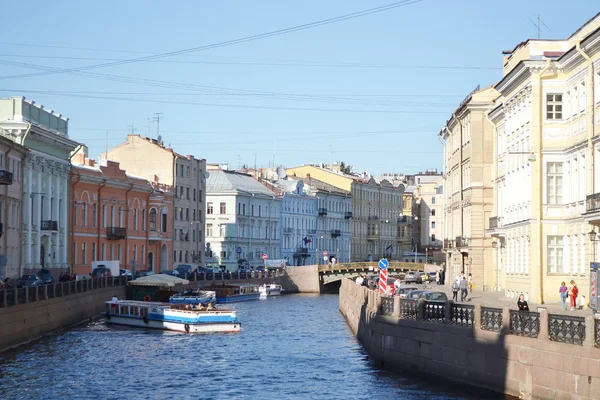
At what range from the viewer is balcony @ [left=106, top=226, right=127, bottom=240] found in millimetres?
81688

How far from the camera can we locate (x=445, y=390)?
28812mm

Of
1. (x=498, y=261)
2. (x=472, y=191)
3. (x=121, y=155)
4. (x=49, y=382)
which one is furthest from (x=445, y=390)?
(x=121, y=155)

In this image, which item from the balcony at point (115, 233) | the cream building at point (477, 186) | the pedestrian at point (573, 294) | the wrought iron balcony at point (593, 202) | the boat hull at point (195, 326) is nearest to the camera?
Result: the wrought iron balcony at point (593, 202)

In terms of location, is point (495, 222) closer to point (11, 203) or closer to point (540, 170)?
point (540, 170)

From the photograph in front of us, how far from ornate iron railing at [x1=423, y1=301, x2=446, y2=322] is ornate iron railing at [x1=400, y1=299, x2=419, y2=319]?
28.2 inches

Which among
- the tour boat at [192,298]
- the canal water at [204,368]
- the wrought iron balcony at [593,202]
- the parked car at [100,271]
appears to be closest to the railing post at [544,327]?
the canal water at [204,368]

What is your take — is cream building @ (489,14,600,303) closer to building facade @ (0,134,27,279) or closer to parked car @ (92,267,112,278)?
building facade @ (0,134,27,279)

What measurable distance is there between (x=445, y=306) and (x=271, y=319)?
31700 mm

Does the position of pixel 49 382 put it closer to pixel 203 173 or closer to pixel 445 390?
pixel 445 390

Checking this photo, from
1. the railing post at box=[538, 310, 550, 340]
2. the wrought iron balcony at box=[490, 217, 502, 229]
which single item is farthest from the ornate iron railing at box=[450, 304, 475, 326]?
the wrought iron balcony at box=[490, 217, 502, 229]

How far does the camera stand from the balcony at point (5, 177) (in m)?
56.8

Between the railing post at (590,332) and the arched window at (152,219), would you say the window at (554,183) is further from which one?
the arched window at (152,219)

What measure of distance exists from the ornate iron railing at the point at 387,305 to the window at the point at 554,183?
12092 millimetres

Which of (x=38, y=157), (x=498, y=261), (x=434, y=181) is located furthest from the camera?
(x=434, y=181)
